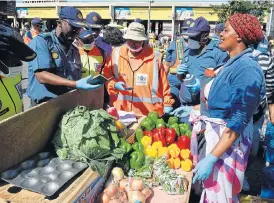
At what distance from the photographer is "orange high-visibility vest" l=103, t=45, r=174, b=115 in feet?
13.1

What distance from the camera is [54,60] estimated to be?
3.25 metres

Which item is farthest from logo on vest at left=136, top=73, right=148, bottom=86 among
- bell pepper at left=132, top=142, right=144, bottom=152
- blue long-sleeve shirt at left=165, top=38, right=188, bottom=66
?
bell pepper at left=132, top=142, right=144, bottom=152

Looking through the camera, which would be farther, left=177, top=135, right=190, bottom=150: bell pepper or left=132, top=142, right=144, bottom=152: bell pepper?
left=177, top=135, right=190, bottom=150: bell pepper

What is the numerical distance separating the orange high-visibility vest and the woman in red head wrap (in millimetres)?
1444

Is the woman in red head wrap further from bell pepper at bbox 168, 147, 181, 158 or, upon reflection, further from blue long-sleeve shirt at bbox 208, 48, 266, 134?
bell pepper at bbox 168, 147, 181, 158

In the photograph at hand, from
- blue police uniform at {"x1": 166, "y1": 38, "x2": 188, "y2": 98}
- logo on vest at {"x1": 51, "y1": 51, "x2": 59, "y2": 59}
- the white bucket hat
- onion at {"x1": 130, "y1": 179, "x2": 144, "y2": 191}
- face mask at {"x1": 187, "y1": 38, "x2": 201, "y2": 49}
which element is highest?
the white bucket hat

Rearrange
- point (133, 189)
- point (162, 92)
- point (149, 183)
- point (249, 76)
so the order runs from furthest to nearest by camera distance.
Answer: point (162, 92) < point (149, 183) < point (133, 189) < point (249, 76)

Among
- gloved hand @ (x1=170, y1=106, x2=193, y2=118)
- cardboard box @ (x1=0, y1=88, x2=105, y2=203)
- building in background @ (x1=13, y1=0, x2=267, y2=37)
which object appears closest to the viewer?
cardboard box @ (x1=0, y1=88, x2=105, y2=203)

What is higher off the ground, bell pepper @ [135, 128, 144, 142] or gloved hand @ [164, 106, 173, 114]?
gloved hand @ [164, 106, 173, 114]

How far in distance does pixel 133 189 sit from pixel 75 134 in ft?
2.03

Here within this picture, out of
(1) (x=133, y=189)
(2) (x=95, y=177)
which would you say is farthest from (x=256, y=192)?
(2) (x=95, y=177)

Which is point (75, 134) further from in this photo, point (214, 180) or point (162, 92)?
point (162, 92)

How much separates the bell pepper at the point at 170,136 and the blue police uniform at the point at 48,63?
3.81 ft

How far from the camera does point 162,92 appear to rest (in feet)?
13.5
